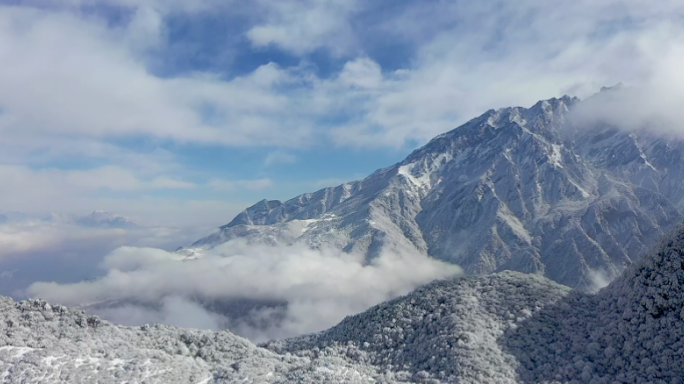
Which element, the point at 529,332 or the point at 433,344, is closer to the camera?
the point at 433,344

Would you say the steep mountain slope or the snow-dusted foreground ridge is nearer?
the snow-dusted foreground ridge

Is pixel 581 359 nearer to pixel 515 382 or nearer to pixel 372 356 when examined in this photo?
pixel 515 382

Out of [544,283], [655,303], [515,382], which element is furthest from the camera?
[544,283]

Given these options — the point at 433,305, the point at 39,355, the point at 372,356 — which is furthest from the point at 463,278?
the point at 39,355

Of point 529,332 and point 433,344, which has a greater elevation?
point 433,344

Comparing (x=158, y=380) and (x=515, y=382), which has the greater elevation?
(x=158, y=380)

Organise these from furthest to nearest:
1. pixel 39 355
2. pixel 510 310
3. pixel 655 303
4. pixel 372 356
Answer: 1. pixel 510 310
2. pixel 372 356
3. pixel 655 303
4. pixel 39 355

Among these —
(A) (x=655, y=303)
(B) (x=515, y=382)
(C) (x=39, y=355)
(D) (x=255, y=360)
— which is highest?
(C) (x=39, y=355)

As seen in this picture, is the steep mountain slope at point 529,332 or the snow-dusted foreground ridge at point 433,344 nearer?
the snow-dusted foreground ridge at point 433,344
